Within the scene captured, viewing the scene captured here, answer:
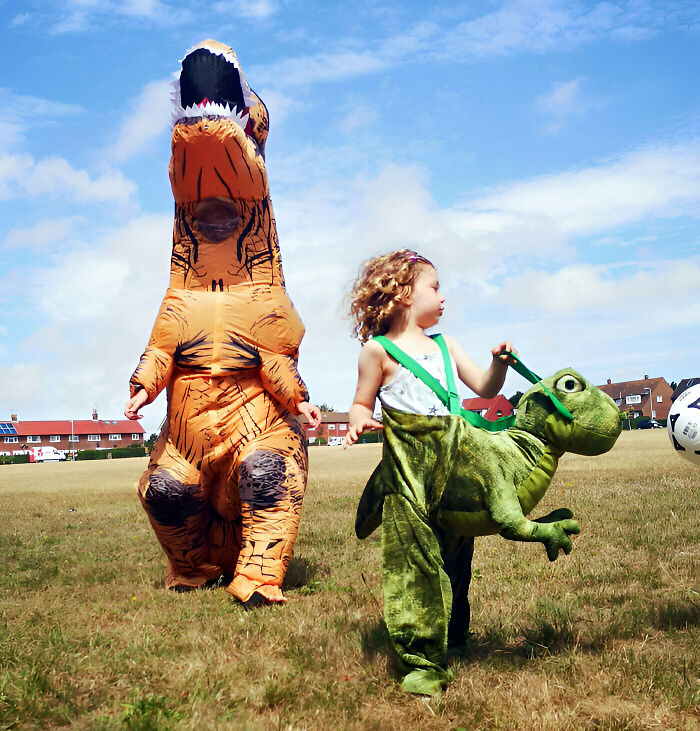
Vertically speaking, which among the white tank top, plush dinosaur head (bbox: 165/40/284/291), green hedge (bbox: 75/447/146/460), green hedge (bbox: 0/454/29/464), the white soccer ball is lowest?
green hedge (bbox: 0/454/29/464)

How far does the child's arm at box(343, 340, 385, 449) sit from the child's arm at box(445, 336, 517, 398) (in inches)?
17.4

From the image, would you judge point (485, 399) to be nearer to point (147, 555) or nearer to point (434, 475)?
point (434, 475)

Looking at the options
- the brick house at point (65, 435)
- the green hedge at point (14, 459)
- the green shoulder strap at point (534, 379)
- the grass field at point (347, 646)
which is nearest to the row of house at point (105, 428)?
the brick house at point (65, 435)

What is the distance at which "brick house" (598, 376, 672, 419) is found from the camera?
185ft

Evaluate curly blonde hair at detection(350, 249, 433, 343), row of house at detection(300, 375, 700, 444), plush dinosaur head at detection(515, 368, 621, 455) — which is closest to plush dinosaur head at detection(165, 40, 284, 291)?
curly blonde hair at detection(350, 249, 433, 343)

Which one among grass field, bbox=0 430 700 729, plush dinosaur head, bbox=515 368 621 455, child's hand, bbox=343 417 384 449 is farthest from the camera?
child's hand, bbox=343 417 384 449

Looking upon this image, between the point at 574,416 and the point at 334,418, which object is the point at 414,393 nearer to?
the point at 574,416

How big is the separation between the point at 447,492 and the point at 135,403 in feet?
7.71

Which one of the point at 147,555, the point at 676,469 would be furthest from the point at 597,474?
the point at 147,555

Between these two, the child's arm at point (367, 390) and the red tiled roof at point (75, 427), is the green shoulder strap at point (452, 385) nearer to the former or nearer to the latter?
the child's arm at point (367, 390)

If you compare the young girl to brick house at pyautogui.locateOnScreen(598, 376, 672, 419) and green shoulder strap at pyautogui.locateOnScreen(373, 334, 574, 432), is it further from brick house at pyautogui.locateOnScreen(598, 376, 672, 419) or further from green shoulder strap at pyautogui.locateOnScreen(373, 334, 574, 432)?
brick house at pyautogui.locateOnScreen(598, 376, 672, 419)

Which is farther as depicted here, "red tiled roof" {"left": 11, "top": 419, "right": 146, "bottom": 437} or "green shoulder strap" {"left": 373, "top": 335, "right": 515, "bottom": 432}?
"red tiled roof" {"left": 11, "top": 419, "right": 146, "bottom": 437}

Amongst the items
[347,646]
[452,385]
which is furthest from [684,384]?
[347,646]

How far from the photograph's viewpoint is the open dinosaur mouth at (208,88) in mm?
4652
